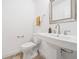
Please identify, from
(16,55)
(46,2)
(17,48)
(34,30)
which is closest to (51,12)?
(46,2)

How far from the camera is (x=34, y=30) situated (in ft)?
10.1

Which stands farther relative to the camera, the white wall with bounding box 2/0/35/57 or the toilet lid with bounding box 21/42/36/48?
the toilet lid with bounding box 21/42/36/48

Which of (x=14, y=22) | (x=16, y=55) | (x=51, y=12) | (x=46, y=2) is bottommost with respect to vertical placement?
(x=16, y=55)

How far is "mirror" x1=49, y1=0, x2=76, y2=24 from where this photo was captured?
1661 millimetres

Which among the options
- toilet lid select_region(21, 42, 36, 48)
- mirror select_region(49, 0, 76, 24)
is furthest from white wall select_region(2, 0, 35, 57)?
mirror select_region(49, 0, 76, 24)

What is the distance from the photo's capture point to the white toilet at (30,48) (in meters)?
2.73

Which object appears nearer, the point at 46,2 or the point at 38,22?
the point at 46,2

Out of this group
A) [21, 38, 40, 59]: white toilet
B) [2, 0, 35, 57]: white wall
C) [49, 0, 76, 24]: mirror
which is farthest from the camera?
[21, 38, 40, 59]: white toilet

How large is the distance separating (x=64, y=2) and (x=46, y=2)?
2.72 ft

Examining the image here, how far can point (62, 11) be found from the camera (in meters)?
1.95

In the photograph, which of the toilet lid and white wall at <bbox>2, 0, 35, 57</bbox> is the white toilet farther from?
white wall at <bbox>2, 0, 35, 57</bbox>

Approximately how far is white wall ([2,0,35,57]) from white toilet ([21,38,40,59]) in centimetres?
17

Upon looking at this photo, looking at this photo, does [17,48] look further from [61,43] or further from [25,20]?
[61,43]

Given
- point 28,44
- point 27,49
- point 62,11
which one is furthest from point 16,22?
point 62,11
